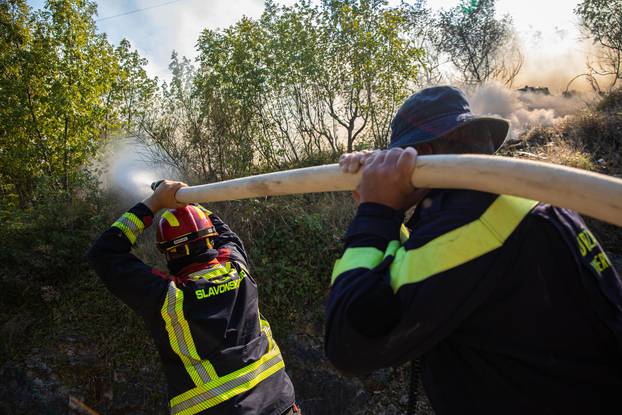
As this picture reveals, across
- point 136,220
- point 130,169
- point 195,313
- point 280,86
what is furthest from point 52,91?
point 195,313

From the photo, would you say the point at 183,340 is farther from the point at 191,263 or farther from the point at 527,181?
the point at 527,181

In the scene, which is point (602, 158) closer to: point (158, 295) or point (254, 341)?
point (254, 341)

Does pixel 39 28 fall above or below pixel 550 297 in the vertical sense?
above

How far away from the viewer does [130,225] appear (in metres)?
3.03

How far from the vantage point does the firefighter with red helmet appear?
2771mm

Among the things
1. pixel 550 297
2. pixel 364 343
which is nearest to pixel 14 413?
pixel 364 343

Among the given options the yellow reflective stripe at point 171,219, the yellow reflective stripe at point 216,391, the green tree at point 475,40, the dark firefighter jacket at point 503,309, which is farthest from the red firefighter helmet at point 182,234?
the green tree at point 475,40

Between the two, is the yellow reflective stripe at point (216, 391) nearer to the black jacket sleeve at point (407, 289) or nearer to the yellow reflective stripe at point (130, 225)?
the yellow reflective stripe at point (130, 225)

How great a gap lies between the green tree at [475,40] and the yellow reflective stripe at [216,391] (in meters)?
13.7

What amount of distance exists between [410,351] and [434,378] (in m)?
0.17

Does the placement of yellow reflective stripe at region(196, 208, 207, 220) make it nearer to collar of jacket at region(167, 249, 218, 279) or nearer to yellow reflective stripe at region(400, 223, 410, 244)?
collar of jacket at region(167, 249, 218, 279)

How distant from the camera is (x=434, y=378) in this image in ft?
4.60

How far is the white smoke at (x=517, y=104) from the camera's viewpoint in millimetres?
12477

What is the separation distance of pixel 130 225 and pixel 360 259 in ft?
7.12
